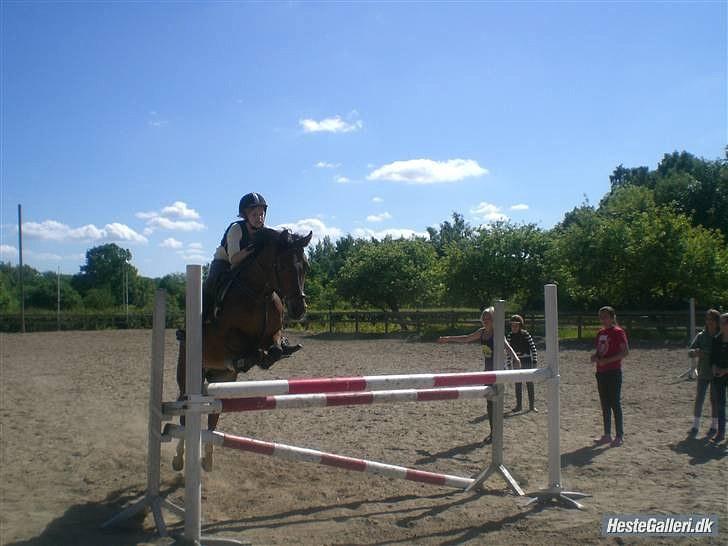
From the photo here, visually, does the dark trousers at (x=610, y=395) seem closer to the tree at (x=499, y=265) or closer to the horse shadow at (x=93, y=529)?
the horse shadow at (x=93, y=529)

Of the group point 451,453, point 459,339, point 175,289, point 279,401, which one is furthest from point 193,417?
point 175,289

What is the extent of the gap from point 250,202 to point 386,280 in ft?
89.1

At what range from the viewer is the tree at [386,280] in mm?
32906

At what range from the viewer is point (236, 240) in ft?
18.3

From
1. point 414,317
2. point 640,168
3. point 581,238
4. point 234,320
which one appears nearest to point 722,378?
point 234,320

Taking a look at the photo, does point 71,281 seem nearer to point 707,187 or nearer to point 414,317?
point 414,317

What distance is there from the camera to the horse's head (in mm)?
4887

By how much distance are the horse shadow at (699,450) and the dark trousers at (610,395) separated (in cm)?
68

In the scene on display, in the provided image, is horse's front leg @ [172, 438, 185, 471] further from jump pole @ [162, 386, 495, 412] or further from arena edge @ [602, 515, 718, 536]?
arena edge @ [602, 515, 718, 536]

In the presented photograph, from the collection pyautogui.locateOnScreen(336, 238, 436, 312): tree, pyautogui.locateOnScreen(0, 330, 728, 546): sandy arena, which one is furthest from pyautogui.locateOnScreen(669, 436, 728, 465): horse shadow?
pyautogui.locateOnScreen(336, 238, 436, 312): tree

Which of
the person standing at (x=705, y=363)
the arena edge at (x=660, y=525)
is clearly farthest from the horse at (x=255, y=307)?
the person standing at (x=705, y=363)

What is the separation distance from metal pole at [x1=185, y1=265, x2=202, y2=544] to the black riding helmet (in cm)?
170

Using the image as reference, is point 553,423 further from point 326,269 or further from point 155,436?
point 326,269

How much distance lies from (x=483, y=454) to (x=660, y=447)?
2095 mm
